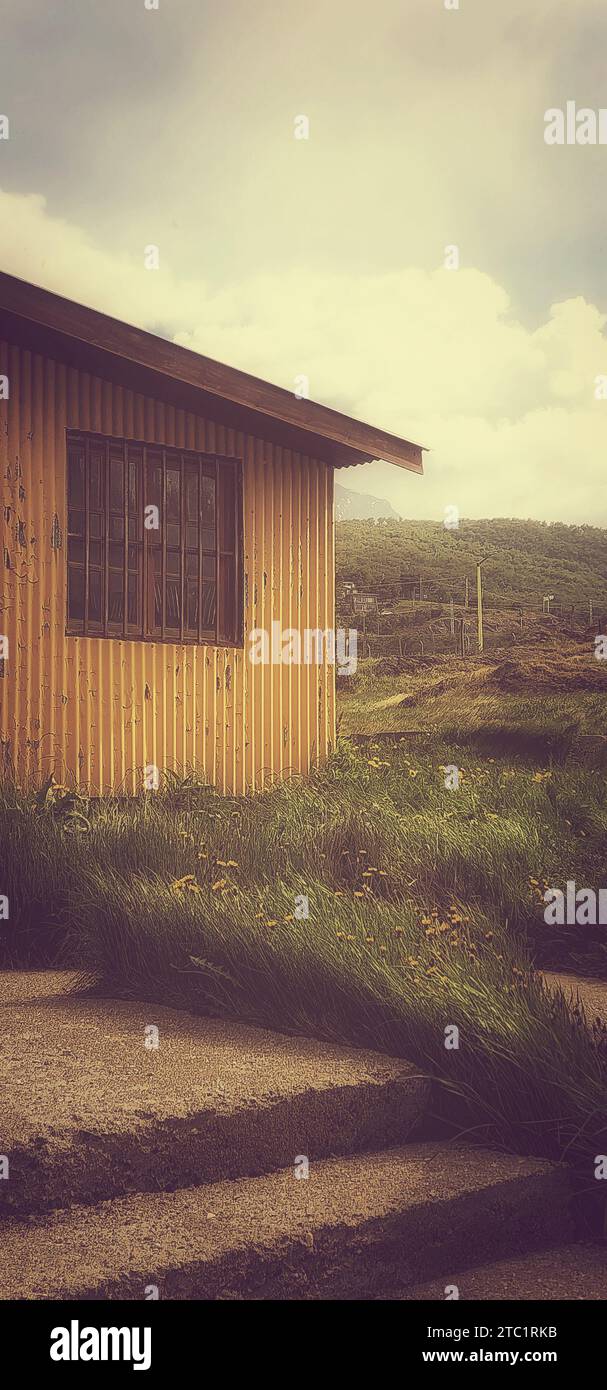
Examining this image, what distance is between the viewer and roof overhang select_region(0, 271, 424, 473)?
7691 millimetres

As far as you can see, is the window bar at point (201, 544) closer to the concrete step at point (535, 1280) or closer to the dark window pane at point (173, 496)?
the dark window pane at point (173, 496)

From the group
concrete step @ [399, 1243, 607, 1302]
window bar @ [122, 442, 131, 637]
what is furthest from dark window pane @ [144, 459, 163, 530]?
concrete step @ [399, 1243, 607, 1302]

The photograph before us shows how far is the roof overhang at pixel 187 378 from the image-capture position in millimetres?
7691

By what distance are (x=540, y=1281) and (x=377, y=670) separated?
21122mm

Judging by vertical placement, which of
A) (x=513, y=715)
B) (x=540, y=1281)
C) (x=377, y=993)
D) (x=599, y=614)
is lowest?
(x=540, y=1281)

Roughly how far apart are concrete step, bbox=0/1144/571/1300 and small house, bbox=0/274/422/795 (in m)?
5.19

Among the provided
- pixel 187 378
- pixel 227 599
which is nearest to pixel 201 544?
pixel 227 599

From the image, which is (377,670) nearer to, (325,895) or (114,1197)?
(325,895)

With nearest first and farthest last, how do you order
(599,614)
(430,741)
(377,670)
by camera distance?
(430,741) < (377,670) < (599,614)

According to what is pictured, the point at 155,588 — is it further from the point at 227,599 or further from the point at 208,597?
the point at 227,599

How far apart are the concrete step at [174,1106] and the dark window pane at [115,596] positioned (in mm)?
4808

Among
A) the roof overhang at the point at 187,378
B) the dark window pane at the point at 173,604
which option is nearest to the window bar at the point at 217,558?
the dark window pane at the point at 173,604
